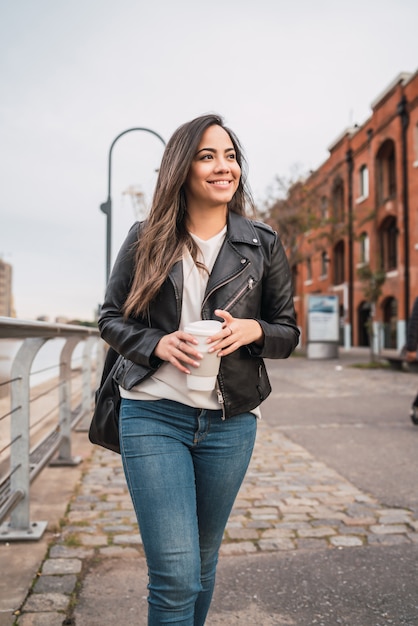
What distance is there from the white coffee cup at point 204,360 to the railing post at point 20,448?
90.4 inches

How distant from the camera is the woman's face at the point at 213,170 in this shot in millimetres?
2338

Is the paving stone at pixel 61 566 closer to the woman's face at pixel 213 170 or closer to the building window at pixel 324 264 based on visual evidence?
the woman's face at pixel 213 170

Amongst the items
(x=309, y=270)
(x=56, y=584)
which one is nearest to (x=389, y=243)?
(x=309, y=270)

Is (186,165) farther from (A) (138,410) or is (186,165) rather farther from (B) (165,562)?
(B) (165,562)

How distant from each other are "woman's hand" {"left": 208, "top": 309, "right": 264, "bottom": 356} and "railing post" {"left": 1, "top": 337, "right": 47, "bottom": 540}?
229 cm

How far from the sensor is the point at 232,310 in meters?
2.22

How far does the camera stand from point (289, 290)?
95.9 inches

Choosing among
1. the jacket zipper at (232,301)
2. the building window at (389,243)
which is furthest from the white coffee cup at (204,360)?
the building window at (389,243)

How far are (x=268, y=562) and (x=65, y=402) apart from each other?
282cm

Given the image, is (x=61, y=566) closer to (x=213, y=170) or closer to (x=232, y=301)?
(x=232, y=301)

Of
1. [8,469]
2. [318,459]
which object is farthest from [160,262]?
[318,459]

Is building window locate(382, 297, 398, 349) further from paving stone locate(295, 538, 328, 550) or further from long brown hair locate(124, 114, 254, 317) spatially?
long brown hair locate(124, 114, 254, 317)

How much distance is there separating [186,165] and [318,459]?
5.02 meters

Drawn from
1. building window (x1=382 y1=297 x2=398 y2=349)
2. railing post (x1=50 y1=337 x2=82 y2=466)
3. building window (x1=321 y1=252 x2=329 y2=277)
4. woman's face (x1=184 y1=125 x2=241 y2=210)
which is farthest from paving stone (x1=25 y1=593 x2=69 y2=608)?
building window (x1=321 y1=252 x2=329 y2=277)
